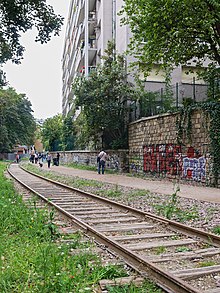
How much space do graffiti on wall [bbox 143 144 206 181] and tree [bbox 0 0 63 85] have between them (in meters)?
9.15

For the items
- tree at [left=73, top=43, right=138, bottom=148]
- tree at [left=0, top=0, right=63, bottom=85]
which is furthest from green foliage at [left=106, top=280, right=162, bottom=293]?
tree at [left=73, top=43, right=138, bottom=148]

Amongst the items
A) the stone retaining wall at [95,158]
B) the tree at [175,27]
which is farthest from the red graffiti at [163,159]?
the tree at [175,27]

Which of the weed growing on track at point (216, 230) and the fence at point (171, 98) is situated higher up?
the fence at point (171, 98)

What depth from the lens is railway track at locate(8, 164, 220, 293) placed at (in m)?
4.05

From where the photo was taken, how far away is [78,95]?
2641 cm

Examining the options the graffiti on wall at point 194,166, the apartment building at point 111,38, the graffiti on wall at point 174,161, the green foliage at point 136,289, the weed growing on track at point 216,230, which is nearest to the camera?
the green foliage at point 136,289

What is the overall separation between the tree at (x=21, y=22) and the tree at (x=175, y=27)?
3908 millimetres

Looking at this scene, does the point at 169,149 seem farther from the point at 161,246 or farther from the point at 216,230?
the point at 161,246

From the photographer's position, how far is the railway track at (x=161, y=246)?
13.3ft

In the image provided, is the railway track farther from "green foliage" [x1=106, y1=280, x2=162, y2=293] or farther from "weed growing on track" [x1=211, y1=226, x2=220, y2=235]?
"weed growing on track" [x1=211, y1=226, x2=220, y2=235]

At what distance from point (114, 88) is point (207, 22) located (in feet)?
41.3

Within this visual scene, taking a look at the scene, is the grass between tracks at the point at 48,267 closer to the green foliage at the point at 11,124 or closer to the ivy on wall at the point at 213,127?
the ivy on wall at the point at 213,127

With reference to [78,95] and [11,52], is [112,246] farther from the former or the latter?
[78,95]

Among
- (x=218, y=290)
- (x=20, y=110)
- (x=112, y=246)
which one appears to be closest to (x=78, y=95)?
(x=112, y=246)
